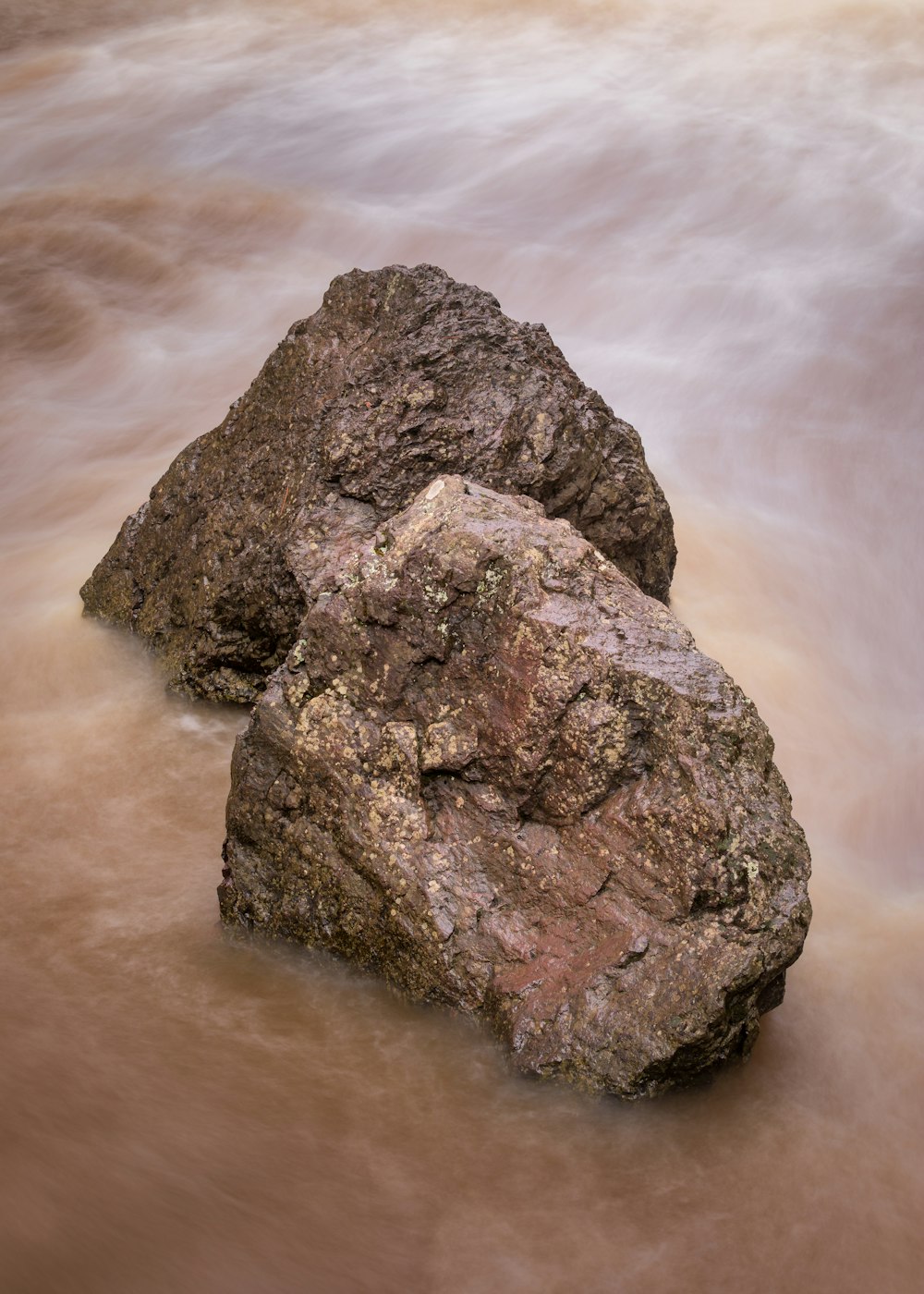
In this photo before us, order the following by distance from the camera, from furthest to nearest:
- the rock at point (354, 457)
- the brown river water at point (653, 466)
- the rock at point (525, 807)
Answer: the rock at point (354, 457)
the rock at point (525, 807)
the brown river water at point (653, 466)

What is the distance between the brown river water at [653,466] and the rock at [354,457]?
0.91 feet

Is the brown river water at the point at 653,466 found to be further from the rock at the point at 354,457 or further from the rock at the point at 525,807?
the rock at the point at 354,457

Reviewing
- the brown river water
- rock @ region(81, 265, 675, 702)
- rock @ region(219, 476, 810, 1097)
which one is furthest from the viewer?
rock @ region(81, 265, 675, 702)

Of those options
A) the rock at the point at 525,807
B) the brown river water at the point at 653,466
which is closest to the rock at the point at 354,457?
the brown river water at the point at 653,466

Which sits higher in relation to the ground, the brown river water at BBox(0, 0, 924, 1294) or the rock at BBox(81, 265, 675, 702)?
the rock at BBox(81, 265, 675, 702)

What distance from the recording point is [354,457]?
3.85 metres

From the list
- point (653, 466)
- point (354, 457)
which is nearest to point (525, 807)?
point (354, 457)

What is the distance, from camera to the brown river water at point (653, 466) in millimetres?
2484

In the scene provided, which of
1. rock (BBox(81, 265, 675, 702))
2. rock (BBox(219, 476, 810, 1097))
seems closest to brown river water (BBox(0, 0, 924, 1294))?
rock (BBox(219, 476, 810, 1097))

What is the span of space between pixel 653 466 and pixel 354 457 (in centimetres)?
251

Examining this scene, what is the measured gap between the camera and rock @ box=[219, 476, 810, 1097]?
2.78m

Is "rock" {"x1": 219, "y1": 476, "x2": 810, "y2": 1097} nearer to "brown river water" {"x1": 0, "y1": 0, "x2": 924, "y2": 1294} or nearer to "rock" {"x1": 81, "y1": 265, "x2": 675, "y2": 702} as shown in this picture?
"brown river water" {"x1": 0, "y1": 0, "x2": 924, "y2": 1294}

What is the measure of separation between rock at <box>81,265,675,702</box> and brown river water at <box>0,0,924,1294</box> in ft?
0.91

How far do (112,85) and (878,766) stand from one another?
7.69 meters
